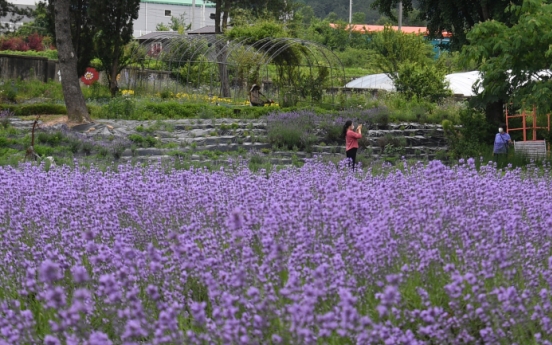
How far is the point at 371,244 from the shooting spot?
390cm

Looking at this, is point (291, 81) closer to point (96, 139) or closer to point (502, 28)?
point (96, 139)

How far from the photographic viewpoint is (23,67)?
30578 mm

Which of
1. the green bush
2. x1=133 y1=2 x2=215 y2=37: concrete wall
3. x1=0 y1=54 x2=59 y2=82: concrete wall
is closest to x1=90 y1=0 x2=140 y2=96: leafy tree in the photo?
x1=0 y1=54 x2=59 y2=82: concrete wall

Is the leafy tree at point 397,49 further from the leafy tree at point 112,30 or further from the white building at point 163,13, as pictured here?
the white building at point 163,13

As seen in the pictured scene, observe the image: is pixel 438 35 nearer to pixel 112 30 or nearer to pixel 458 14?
pixel 458 14

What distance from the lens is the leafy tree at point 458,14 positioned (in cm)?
1805

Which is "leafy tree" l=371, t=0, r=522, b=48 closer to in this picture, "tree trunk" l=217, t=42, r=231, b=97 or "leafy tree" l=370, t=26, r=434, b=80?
"tree trunk" l=217, t=42, r=231, b=97

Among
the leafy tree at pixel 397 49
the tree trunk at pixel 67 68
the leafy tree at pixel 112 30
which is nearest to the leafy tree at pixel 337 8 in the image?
the leafy tree at pixel 397 49

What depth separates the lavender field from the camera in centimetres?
303

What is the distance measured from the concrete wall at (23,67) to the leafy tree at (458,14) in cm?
1572

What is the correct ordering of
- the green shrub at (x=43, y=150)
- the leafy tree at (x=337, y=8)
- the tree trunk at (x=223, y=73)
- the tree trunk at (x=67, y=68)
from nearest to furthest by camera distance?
the green shrub at (x=43, y=150), the tree trunk at (x=67, y=68), the tree trunk at (x=223, y=73), the leafy tree at (x=337, y=8)

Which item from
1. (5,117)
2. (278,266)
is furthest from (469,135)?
(278,266)

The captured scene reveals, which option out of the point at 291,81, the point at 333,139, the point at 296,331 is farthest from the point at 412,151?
the point at 296,331

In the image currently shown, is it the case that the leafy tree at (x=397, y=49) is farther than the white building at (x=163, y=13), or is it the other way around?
the white building at (x=163, y=13)
